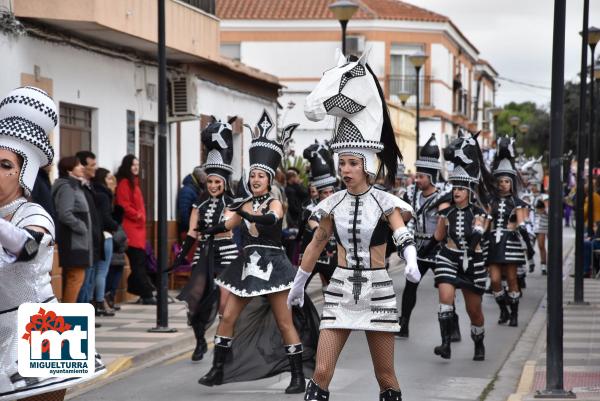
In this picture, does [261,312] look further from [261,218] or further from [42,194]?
[42,194]

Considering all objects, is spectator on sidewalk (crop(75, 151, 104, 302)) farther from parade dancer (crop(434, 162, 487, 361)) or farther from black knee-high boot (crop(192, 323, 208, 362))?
parade dancer (crop(434, 162, 487, 361))

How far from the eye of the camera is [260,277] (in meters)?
11.2

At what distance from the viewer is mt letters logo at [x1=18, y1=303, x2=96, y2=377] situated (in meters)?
5.73

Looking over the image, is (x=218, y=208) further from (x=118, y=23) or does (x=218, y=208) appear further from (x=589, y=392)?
(x=118, y=23)

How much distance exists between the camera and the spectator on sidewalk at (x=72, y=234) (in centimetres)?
1516

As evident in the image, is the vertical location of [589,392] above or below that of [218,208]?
below

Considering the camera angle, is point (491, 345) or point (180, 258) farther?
point (491, 345)

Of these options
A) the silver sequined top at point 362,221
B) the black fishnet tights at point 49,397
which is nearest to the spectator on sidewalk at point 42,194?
the silver sequined top at point 362,221

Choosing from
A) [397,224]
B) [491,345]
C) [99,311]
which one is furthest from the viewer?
[99,311]

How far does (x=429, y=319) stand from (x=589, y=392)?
689 cm

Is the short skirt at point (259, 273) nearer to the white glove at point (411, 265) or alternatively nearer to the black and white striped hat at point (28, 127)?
the white glove at point (411, 265)

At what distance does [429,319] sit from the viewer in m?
17.7

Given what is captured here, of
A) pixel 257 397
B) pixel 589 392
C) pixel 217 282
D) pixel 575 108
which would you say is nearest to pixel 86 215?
pixel 217 282

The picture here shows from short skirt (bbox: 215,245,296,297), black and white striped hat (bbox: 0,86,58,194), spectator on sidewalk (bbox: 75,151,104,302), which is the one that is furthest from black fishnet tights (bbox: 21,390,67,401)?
spectator on sidewalk (bbox: 75,151,104,302)
